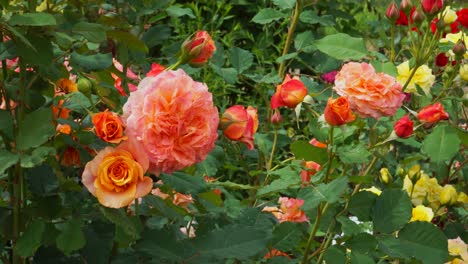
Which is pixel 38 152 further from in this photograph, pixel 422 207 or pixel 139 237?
pixel 422 207

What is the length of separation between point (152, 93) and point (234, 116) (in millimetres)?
188

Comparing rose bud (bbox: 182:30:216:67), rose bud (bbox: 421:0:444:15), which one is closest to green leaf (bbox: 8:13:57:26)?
rose bud (bbox: 182:30:216:67)

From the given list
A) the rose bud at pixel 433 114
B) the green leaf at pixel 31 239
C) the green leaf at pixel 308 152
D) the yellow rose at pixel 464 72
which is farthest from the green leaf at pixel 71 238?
the yellow rose at pixel 464 72

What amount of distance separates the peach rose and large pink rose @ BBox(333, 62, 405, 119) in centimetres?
40

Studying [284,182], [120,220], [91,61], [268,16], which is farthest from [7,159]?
Answer: [268,16]

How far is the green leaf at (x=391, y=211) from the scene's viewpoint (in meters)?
1.30

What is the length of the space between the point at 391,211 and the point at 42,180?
52cm

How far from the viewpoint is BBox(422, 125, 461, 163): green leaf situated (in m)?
1.43

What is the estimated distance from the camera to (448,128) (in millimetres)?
1448

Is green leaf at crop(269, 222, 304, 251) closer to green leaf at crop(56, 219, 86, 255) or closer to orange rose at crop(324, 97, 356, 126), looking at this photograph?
orange rose at crop(324, 97, 356, 126)

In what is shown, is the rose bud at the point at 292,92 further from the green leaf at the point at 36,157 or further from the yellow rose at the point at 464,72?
the green leaf at the point at 36,157

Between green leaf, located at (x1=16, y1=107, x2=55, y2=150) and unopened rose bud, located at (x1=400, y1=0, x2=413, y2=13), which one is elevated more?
green leaf, located at (x1=16, y1=107, x2=55, y2=150)

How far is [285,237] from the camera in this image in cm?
135

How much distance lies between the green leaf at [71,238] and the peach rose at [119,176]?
0.25ft
